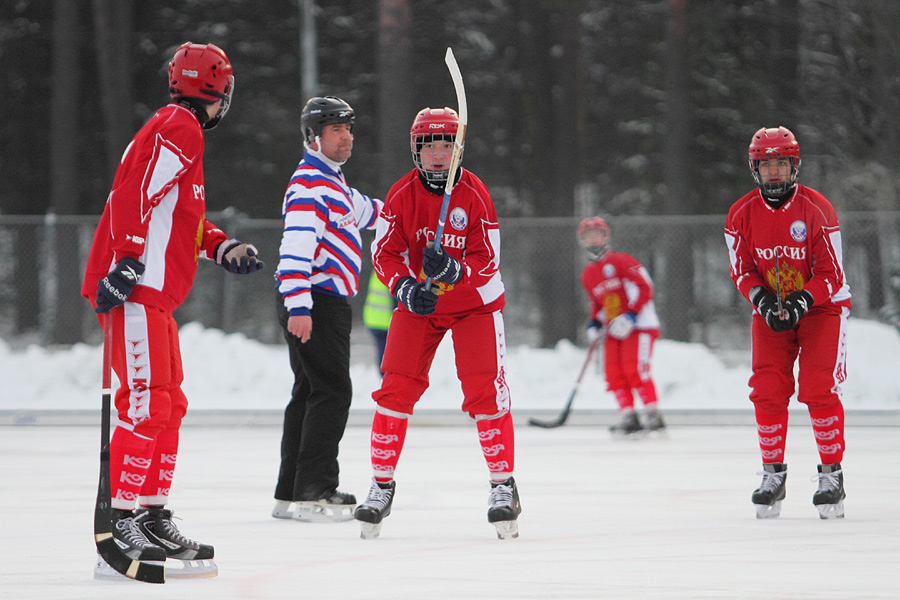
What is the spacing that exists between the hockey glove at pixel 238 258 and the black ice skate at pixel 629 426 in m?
6.51

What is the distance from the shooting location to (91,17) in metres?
27.2

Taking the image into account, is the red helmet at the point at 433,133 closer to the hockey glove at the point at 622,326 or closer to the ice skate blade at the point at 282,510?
the ice skate blade at the point at 282,510

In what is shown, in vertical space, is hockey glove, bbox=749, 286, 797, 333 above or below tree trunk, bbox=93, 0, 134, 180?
below

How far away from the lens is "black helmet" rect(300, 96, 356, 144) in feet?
21.1

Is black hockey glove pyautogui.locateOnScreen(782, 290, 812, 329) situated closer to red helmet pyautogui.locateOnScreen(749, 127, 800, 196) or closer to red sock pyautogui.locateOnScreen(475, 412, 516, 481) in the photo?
red helmet pyautogui.locateOnScreen(749, 127, 800, 196)

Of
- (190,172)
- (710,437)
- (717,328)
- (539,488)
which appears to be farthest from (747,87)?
(190,172)

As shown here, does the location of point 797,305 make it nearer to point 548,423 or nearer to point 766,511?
point 766,511

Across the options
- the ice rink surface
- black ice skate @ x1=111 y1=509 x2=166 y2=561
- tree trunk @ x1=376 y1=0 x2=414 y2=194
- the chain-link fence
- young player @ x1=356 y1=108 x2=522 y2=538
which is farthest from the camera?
tree trunk @ x1=376 y1=0 x2=414 y2=194

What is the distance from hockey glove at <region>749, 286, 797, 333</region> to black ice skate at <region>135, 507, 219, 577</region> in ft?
9.63

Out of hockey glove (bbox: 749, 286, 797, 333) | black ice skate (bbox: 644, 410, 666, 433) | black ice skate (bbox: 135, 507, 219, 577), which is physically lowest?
black ice skate (bbox: 644, 410, 666, 433)

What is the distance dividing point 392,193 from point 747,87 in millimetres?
20612

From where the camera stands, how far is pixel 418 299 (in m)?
5.59

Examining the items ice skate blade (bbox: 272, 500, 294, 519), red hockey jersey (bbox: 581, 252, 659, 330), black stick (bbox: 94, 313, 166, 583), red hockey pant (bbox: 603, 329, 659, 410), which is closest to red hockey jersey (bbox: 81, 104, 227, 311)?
black stick (bbox: 94, 313, 166, 583)

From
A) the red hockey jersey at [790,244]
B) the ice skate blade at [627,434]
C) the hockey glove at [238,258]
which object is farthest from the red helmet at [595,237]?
the hockey glove at [238,258]
